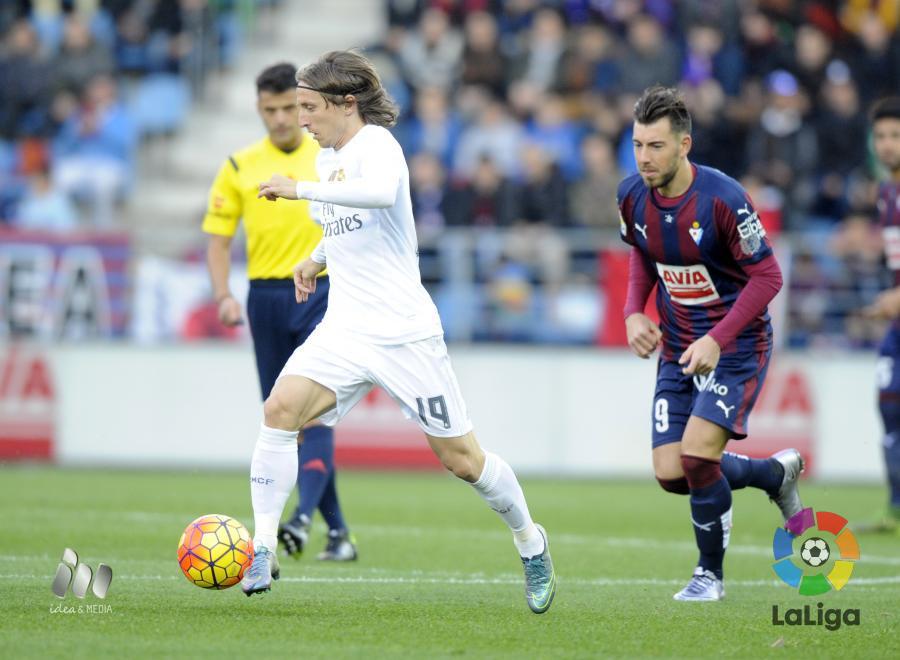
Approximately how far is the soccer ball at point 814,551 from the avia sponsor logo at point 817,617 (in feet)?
2.51

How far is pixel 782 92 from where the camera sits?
1850cm

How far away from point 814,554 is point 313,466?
285 cm

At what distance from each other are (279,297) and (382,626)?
3078mm

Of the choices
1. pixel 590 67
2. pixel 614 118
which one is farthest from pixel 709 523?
pixel 590 67

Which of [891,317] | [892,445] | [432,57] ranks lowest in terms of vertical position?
[892,445]

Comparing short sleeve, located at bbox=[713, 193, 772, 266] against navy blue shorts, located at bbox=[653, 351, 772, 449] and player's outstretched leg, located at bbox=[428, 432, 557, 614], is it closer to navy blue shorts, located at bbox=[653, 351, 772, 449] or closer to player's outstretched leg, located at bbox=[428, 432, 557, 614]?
navy blue shorts, located at bbox=[653, 351, 772, 449]

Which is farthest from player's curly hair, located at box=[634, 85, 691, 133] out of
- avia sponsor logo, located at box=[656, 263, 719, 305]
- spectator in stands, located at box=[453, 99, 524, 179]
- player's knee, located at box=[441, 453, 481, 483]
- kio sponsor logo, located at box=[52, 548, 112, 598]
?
spectator in stands, located at box=[453, 99, 524, 179]

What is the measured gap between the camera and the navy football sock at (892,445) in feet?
36.9

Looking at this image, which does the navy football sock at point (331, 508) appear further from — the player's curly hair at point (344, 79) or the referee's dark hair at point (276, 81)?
the player's curly hair at point (344, 79)

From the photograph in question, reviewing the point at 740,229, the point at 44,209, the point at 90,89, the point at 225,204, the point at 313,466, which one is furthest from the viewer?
the point at 90,89

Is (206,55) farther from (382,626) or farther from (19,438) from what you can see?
(382,626)

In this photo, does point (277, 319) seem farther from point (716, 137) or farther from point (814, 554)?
point (716, 137)

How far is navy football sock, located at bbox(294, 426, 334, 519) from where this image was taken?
8.94m

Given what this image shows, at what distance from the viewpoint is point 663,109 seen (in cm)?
741
